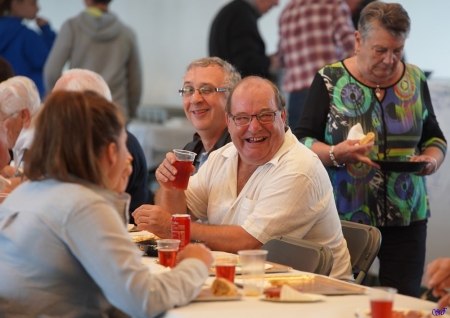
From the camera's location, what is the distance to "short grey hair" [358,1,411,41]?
150 inches

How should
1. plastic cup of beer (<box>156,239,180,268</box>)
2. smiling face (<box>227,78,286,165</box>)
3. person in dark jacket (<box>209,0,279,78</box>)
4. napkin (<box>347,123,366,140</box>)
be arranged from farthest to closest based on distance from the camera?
person in dark jacket (<box>209,0,279,78</box>), napkin (<box>347,123,366,140</box>), smiling face (<box>227,78,286,165</box>), plastic cup of beer (<box>156,239,180,268</box>)

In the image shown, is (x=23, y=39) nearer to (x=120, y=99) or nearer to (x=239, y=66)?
(x=120, y=99)

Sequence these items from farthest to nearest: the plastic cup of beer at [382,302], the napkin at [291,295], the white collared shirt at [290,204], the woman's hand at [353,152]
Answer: the woman's hand at [353,152] → the white collared shirt at [290,204] → the napkin at [291,295] → the plastic cup of beer at [382,302]

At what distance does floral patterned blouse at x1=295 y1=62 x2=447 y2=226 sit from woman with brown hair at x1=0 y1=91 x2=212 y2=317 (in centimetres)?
179

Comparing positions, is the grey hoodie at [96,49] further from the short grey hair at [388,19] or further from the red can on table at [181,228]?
the red can on table at [181,228]

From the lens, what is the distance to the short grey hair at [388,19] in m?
3.80

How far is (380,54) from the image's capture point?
3859 millimetres

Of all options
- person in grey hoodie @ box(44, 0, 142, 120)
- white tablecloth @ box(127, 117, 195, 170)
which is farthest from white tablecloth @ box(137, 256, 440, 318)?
white tablecloth @ box(127, 117, 195, 170)

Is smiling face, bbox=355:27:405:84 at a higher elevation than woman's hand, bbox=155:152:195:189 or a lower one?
higher

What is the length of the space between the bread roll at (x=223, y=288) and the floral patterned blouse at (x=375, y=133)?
1.72 metres

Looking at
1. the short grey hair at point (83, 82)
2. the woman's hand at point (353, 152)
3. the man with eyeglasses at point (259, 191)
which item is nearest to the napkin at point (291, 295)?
the man with eyeglasses at point (259, 191)

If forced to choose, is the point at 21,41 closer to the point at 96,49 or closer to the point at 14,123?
the point at 96,49

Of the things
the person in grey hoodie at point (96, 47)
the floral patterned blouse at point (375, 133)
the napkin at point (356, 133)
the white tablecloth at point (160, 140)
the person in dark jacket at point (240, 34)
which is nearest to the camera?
the napkin at point (356, 133)

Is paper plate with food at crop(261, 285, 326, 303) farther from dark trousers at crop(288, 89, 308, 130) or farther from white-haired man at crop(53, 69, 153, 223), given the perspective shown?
dark trousers at crop(288, 89, 308, 130)
